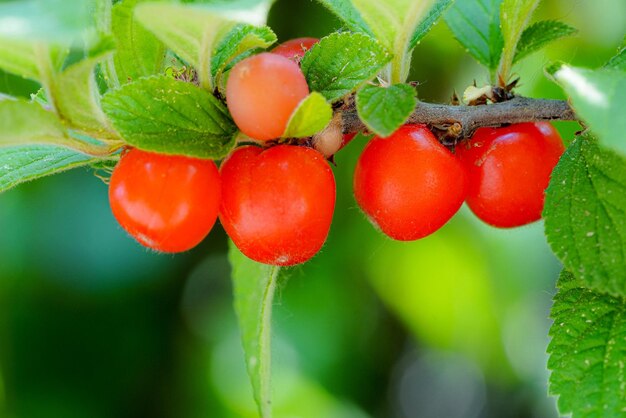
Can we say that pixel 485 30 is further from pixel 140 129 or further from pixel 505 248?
pixel 505 248

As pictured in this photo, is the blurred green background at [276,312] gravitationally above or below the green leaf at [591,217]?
below

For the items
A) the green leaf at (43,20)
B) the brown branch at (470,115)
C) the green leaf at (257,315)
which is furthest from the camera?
the green leaf at (257,315)

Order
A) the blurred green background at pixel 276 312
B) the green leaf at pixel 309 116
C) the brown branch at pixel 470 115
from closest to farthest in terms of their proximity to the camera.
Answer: the green leaf at pixel 309 116
the brown branch at pixel 470 115
the blurred green background at pixel 276 312

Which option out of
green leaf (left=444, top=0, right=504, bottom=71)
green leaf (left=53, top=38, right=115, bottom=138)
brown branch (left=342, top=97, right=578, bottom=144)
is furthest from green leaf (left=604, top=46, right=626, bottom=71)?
green leaf (left=53, top=38, right=115, bottom=138)

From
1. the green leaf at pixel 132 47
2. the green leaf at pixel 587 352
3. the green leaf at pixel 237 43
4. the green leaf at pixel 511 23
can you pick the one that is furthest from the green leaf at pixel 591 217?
the green leaf at pixel 132 47

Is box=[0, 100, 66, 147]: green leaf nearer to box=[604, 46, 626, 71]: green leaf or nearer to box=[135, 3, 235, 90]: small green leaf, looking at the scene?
box=[135, 3, 235, 90]: small green leaf

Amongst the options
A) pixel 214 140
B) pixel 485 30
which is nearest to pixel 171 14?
pixel 214 140

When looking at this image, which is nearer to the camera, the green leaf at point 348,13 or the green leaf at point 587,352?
the green leaf at point 587,352

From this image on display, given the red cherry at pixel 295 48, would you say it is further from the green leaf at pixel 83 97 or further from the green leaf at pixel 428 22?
the green leaf at pixel 83 97
